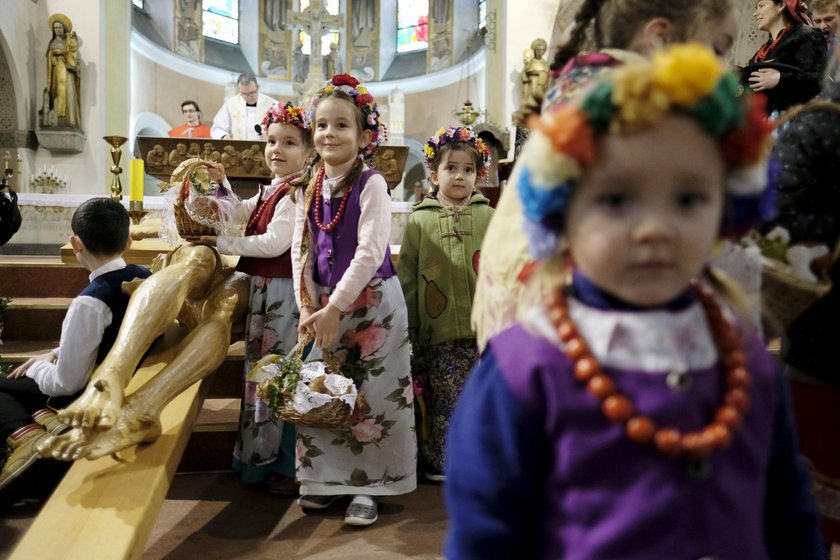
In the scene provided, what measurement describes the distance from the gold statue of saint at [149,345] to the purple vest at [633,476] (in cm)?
140

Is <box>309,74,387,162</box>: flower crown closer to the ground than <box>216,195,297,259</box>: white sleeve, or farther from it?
farther from it

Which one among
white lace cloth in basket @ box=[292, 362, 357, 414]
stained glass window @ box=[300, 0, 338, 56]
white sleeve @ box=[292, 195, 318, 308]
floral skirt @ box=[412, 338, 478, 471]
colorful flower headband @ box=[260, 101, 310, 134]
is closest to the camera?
white lace cloth in basket @ box=[292, 362, 357, 414]

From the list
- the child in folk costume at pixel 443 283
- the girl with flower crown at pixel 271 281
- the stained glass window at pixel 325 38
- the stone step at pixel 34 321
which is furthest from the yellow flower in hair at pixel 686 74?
the stained glass window at pixel 325 38

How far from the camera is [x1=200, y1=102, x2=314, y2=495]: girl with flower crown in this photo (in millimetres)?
2492

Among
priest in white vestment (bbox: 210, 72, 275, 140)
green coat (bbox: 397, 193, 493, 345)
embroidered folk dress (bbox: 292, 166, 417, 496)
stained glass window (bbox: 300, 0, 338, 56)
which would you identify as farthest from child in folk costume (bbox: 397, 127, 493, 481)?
stained glass window (bbox: 300, 0, 338, 56)

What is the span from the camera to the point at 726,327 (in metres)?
0.82

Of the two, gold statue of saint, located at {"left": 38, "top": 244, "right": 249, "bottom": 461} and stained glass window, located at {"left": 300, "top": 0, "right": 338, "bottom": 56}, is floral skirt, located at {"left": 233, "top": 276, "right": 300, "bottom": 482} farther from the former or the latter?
stained glass window, located at {"left": 300, "top": 0, "right": 338, "bottom": 56}

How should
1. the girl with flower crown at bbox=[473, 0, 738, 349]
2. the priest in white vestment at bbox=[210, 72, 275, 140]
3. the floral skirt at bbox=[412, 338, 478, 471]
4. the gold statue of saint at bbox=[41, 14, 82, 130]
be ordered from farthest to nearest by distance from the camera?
the gold statue of saint at bbox=[41, 14, 82, 130], the priest in white vestment at bbox=[210, 72, 275, 140], the floral skirt at bbox=[412, 338, 478, 471], the girl with flower crown at bbox=[473, 0, 738, 349]

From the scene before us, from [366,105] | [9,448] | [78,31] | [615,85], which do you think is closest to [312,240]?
[366,105]

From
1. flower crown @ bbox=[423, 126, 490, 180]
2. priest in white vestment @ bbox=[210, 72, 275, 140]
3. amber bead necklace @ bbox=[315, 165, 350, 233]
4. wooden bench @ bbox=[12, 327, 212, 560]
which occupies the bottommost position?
wooden bench @ bbox=[12, 327, 212, 560]

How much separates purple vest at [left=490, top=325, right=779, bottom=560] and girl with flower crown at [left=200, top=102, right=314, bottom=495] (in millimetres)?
1835

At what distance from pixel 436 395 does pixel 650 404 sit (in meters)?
2.18

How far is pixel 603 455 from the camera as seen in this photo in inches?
29.6

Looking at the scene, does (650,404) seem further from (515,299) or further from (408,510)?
(408,510)
